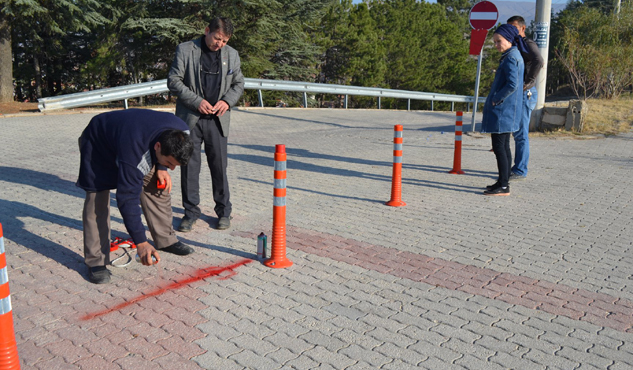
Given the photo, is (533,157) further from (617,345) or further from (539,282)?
(617,345)

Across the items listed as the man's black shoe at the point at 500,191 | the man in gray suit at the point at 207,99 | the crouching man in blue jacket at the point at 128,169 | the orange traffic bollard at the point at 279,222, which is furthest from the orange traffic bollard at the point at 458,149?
the crouching man in blue jacket at the point at 128,169

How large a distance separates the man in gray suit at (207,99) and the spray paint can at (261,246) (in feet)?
3.49

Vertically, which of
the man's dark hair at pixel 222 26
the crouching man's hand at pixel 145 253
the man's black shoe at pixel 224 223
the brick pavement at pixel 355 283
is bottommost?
the brick pavement at pixel 355 283

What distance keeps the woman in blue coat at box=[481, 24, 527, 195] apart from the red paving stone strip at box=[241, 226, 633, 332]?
9.73 ft

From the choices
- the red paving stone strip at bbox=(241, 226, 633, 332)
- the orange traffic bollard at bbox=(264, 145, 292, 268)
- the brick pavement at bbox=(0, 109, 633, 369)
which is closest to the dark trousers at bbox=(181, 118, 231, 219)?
the brick pavement at bbox=(0, 109, 633, 369)

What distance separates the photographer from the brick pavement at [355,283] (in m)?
3.68

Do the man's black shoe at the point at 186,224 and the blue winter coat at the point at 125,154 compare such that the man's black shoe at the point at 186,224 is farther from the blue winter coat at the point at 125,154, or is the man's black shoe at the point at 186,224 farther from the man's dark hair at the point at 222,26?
the man's dark hair at the point at 222,26

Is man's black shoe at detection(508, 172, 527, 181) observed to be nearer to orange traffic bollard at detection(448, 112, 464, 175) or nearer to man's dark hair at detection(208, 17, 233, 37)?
orange traffic bollard at detection(448, 112, 464, 175)

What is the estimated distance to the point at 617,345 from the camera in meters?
3.79

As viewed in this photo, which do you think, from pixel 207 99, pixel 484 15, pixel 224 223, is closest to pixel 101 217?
pixel 224 223

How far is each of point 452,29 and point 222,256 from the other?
51.3m

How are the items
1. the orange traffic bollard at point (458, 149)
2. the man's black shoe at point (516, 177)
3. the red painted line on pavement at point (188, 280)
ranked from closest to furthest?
the red painted line on pavement at point (188, 280)
the man's black shoe at point (516, 177)
the orange traffic bollard at point (458, 149)

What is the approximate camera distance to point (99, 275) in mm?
4699

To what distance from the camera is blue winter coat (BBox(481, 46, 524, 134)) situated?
7727 millimetres
